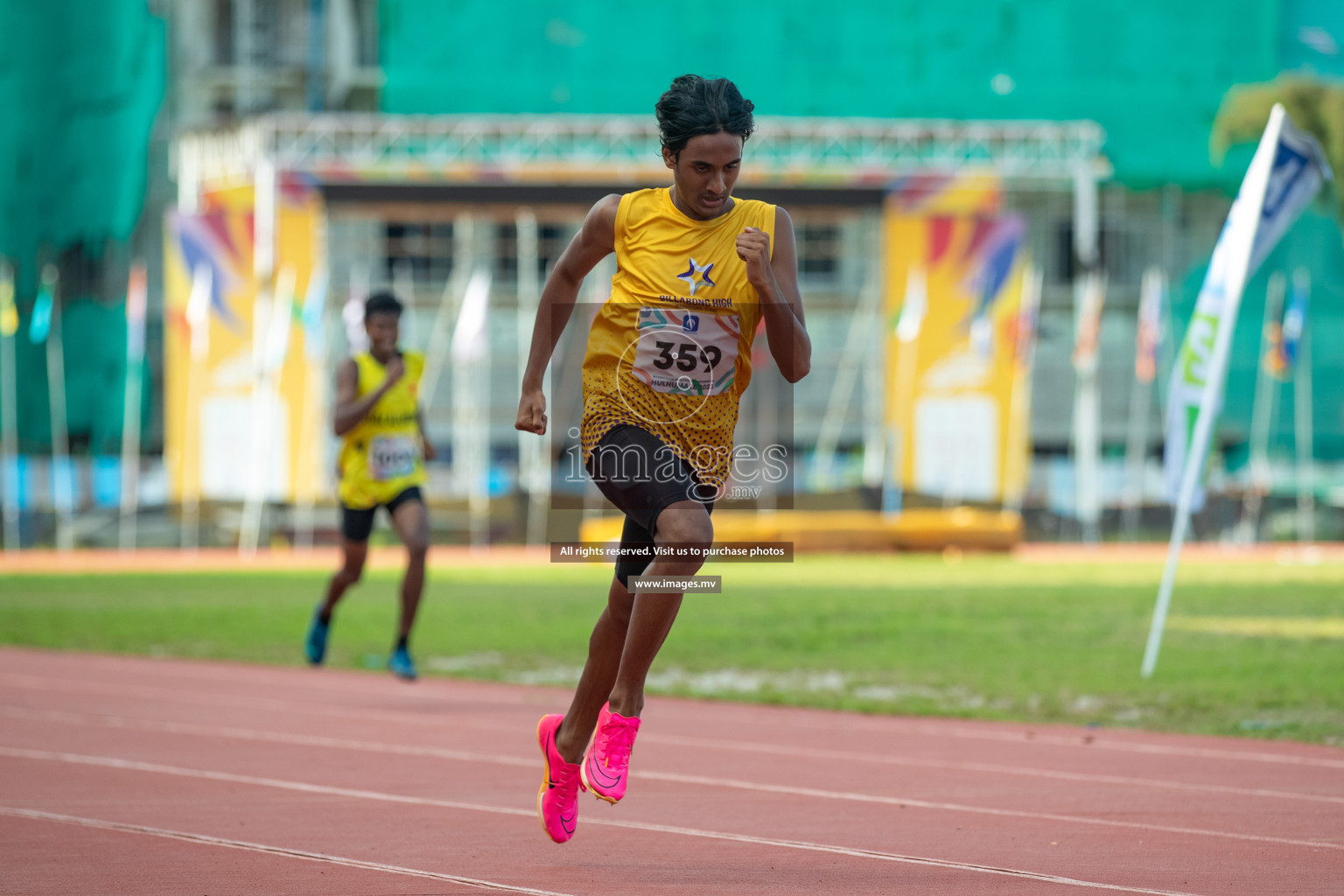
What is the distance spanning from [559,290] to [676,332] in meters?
0.44

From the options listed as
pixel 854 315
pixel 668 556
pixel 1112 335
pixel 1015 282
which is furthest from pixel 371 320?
pixel 1112 335

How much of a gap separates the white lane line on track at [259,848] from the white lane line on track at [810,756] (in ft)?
6.47

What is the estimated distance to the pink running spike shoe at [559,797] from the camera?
5.00 metres

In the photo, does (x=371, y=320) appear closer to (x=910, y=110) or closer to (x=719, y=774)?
(x=719, y=774)

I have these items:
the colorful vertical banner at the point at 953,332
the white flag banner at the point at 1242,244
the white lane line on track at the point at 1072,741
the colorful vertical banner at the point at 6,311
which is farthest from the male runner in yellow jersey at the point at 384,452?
the colorful vertical banner at the point at 953,332

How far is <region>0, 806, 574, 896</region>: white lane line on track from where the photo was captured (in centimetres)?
460

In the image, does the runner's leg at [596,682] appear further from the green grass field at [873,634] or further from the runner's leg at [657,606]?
the green grass field at [873,634]

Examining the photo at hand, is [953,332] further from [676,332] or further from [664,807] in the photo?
[676,332]

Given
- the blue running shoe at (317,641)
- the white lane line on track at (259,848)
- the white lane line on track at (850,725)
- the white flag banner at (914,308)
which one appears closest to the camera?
the white lane line on track at (259,848)

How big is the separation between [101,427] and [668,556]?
157 ft

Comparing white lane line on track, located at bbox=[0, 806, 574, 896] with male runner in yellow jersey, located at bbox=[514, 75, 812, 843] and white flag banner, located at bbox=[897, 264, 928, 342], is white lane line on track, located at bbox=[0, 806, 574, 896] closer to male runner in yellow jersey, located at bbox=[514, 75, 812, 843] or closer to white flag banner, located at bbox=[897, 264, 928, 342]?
male runner in yellow jersey, located at bbox=[514, 75, 812, 843]

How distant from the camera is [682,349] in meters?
5.04

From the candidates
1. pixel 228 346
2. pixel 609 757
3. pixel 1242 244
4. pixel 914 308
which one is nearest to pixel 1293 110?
pixel 914 308

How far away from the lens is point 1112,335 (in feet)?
144
